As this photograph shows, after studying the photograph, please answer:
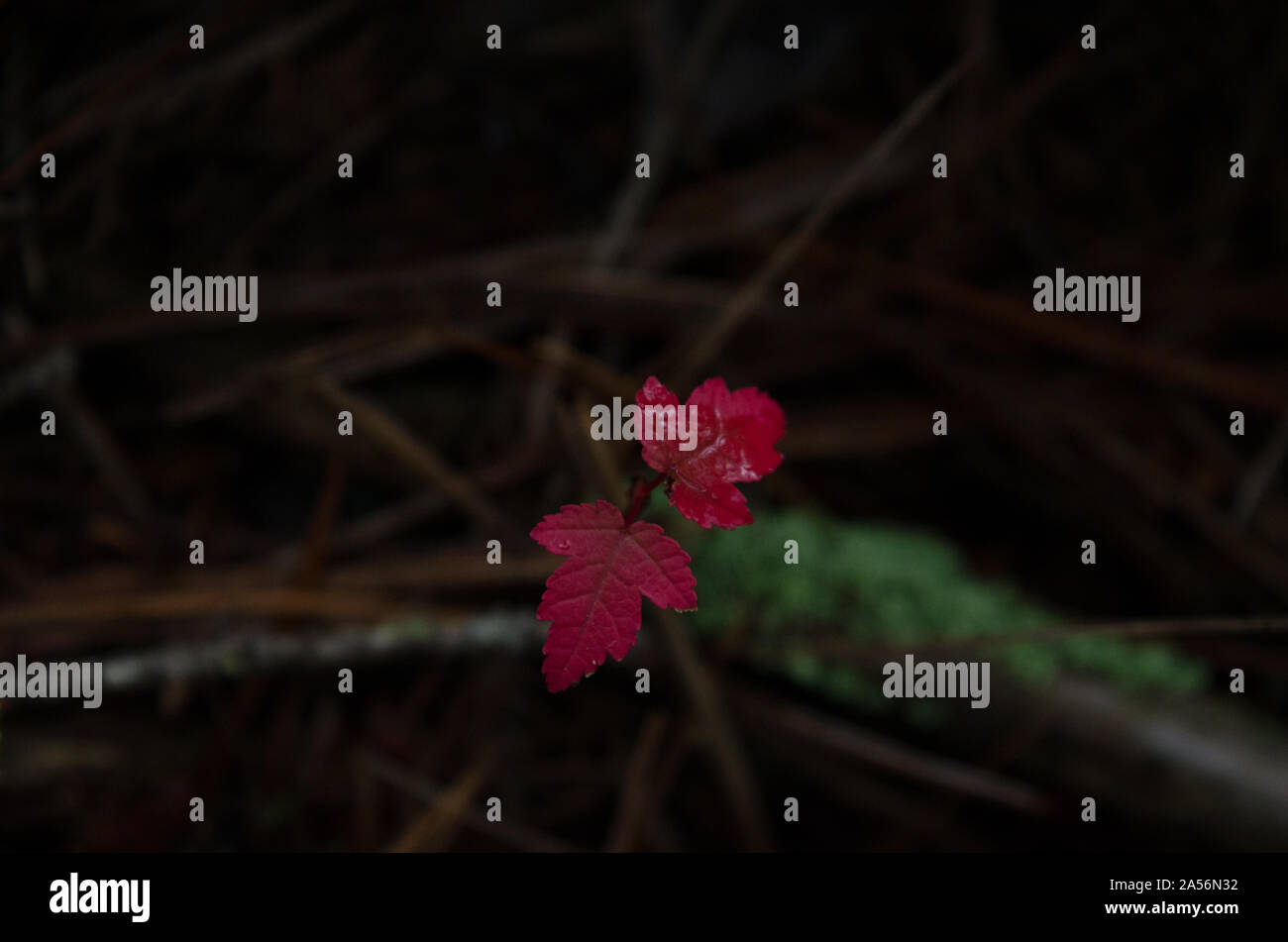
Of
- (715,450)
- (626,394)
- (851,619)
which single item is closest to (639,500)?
→ (715,450)

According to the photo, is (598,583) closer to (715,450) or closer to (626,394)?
(715,450)

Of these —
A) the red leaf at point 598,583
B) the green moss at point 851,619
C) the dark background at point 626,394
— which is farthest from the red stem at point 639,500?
the green moss at point 851,619

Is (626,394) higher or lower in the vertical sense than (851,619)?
higher

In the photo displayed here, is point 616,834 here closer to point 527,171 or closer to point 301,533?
point 301,533

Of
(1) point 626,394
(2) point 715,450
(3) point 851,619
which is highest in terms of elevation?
(1) point 626,394

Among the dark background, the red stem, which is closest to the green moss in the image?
the dark background

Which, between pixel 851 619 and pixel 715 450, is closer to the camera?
pixel 715 450

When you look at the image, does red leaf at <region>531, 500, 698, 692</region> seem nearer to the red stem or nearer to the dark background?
the red stem

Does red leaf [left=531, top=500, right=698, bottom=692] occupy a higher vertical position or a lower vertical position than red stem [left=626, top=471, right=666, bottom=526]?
lower
